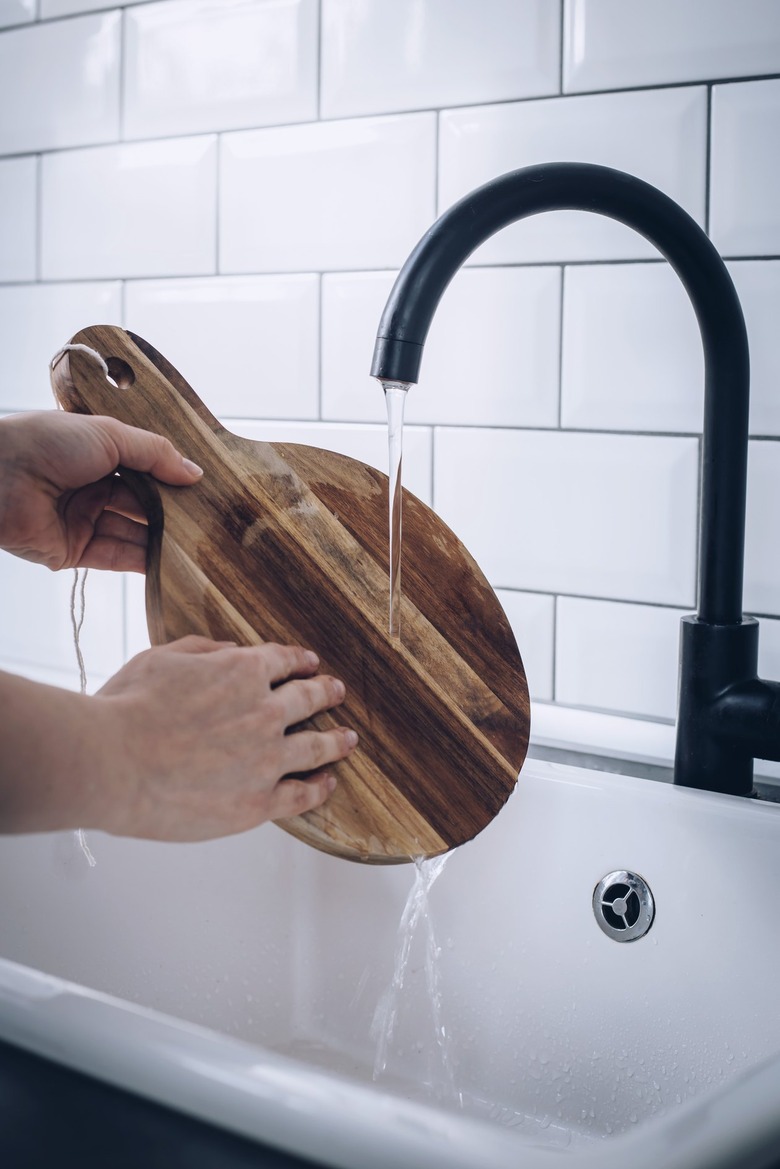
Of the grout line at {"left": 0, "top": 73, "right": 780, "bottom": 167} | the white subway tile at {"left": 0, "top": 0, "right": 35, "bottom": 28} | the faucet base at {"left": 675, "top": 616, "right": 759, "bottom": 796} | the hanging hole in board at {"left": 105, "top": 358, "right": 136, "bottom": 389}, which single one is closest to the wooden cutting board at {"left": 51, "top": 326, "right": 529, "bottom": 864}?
the hanging hole in board at {"left": 105, "top": 358, "right": 136, "bottom": 389}

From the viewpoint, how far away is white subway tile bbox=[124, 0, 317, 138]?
873 millimetres

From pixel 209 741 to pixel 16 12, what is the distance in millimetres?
863

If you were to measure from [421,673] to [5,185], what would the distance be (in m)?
0.74

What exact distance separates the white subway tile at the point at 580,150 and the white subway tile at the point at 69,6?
380 mm

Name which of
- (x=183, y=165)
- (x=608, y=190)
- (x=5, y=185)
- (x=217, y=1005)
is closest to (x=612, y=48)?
(x=608, y=190)

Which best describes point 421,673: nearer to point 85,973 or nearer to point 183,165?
point 85,973

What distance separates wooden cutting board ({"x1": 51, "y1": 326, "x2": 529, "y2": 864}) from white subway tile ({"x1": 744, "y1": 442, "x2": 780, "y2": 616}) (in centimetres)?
21

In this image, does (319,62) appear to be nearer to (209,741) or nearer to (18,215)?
(18,215)

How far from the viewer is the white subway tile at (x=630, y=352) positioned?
743mm

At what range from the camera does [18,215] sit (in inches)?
40.8

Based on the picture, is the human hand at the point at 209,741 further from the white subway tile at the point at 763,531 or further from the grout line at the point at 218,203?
the grout line at the point at 218,203

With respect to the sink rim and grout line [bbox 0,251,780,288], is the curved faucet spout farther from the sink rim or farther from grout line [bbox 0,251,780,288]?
the sink rim

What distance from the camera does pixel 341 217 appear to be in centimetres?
A: 86

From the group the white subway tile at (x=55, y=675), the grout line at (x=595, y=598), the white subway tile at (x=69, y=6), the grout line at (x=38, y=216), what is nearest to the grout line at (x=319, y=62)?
the white subway tile at (x=69, y=6)
